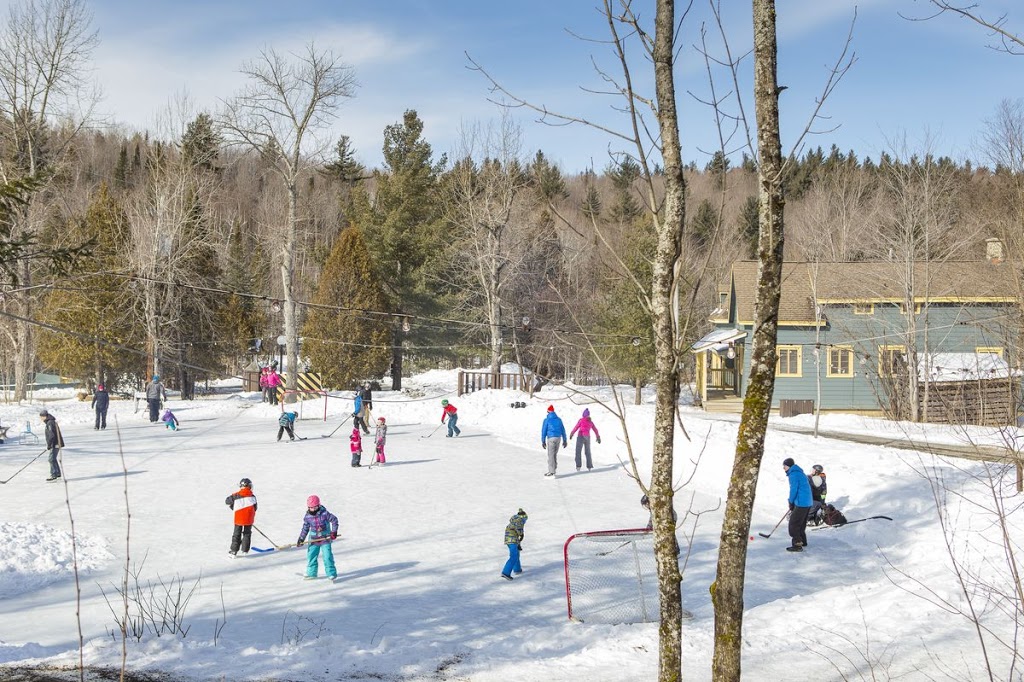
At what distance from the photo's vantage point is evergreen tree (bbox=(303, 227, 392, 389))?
1529 inches

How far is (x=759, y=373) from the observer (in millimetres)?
4605

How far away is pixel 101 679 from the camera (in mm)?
6656

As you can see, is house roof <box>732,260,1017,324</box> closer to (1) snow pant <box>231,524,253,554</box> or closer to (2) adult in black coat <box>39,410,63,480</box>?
(1) snow pant <box>231,524,253,554</box>

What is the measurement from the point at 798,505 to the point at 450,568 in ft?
18.3

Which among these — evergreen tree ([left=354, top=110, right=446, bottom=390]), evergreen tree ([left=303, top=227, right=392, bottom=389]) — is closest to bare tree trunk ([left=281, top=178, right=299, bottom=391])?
evergreen tree ([left=303, top=227, right=392, bottom=389])

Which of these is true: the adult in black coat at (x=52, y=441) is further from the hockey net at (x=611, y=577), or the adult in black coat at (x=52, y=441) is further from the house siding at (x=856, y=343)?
the house siding at (x=856, y=343)

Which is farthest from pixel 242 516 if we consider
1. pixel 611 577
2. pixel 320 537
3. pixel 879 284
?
pixel 879 284

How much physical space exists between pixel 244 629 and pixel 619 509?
805 cm

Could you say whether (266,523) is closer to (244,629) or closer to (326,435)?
(244,629)

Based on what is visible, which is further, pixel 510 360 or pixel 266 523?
pixel 510 360

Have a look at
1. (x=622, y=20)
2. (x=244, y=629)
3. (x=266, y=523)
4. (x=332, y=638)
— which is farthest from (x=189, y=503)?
(x=622, y=20)

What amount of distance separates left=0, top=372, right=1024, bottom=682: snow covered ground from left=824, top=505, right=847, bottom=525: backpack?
0.59 ft

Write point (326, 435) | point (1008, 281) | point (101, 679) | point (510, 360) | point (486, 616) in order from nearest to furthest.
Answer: point (101, 679) → point (486, 616) → point (1008, 281) → point (326, 435) → point (510, 360)

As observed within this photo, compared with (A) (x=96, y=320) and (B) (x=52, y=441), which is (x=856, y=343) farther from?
(A) (x=96, y=320)
